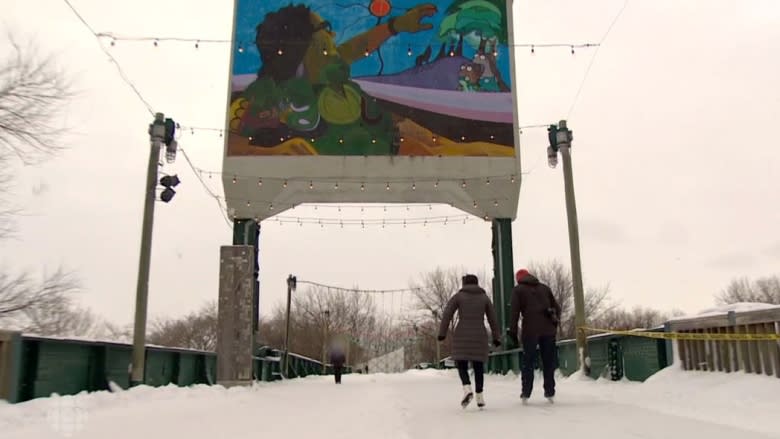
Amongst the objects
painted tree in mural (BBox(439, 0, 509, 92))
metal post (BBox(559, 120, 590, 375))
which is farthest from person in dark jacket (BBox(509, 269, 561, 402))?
painted tree in mural (BBox(439, 0, 509, 92))

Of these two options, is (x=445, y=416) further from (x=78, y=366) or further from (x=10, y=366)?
(x=78, y=366)

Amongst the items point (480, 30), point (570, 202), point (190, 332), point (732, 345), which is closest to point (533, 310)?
point (732, 345)

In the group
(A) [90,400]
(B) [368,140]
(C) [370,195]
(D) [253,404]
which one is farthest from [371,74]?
(A) [90,400]

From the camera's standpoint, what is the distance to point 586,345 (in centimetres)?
1382

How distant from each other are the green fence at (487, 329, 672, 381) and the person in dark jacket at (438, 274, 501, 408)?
3.63 m

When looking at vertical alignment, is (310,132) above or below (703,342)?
above

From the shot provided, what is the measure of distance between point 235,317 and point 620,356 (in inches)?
327

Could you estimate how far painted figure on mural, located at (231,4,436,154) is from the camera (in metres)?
20.9

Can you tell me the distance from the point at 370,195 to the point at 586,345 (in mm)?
9455

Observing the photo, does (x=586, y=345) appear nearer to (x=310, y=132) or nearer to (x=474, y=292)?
(x=474, y=292)

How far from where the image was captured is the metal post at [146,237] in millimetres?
12164

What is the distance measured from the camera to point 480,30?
2209 cm

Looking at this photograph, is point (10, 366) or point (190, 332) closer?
point (10, 366)

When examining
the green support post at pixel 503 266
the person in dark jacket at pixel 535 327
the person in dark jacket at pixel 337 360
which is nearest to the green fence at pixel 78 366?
the person in dark jacket at pixel 337 360
